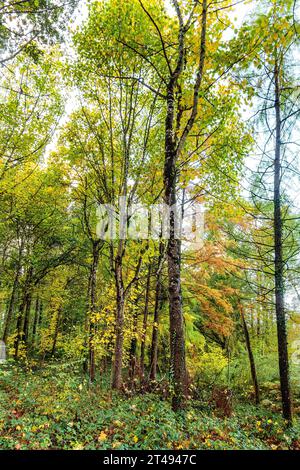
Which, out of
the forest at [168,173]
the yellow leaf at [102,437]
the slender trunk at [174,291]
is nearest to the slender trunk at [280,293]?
the forest at [168,173]

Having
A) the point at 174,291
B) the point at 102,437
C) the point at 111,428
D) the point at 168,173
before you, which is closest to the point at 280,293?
the point at 174,291

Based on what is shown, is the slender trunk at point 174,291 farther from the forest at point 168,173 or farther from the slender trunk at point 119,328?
the slender trunk at point 119,328

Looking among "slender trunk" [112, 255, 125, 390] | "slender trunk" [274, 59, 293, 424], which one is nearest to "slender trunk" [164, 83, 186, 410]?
"slender trunk" [112, 255, 125, 390]

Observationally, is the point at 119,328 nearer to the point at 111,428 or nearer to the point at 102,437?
the point at 111,428

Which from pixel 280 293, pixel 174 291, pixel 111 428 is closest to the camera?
pixel 111 428

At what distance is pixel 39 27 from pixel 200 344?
11612 millimetres

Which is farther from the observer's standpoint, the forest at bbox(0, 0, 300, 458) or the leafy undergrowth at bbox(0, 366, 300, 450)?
the forest at bbox(0, 0, 300, 458)

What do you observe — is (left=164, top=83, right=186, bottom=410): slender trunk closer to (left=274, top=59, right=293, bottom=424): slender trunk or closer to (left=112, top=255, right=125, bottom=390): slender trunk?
(left=112, top=255, right=125, bottom=390): slender trunk

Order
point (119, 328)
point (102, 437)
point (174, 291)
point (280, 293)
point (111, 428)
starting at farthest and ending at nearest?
point (119, 328) < point (280, 293) < point (174, 291) < point (111, 428) < point (102, 437)

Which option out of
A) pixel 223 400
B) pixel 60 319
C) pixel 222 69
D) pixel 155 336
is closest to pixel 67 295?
pixel 60 319

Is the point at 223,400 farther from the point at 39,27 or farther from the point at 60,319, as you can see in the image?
the point at 60,319

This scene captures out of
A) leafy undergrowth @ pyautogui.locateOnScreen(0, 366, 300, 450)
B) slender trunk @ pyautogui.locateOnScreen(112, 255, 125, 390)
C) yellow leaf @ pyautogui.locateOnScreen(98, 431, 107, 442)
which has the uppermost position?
slender trunk @ pyautogui.locateOnScreen(112, 255, 125, 390)

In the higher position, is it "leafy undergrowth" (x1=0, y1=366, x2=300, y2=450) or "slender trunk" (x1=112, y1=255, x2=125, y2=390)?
"slender trunk" (x1=112, y1=255, x2=125, y2=390)

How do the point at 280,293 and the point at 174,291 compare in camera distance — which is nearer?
the point at 174,291
